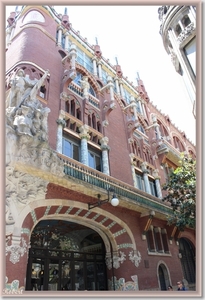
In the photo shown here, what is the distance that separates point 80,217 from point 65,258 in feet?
6.45

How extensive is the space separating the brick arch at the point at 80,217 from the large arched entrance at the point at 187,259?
282 inches

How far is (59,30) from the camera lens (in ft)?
58.4

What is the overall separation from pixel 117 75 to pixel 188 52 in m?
10.9

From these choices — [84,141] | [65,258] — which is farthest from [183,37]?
[65,258]

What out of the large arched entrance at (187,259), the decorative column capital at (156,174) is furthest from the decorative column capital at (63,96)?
the large arched entrance at (187,259)

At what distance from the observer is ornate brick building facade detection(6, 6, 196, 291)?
8711 millimetres

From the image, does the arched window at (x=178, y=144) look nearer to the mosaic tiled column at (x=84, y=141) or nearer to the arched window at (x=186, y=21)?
the arched window at (x=186, y=21)

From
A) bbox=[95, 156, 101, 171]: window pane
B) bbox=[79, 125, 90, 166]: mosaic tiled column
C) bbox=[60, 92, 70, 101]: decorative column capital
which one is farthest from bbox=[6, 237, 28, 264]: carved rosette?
bbox=[60, 92, 70, 101]: decorative column capital

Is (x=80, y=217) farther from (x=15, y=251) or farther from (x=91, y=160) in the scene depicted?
(x=91, y=160)

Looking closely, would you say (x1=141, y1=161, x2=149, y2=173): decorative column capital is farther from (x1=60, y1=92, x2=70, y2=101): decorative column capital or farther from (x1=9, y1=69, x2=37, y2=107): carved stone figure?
(x1=9, y1=69, x2=37, y2=107): carved stone figure

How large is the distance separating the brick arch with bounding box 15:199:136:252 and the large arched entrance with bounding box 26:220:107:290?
0.73m

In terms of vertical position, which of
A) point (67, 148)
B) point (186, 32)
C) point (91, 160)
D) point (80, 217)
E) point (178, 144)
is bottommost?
point (80, 217)

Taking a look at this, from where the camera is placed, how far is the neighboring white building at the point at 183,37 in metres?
12.2

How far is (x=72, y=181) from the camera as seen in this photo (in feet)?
31.1
